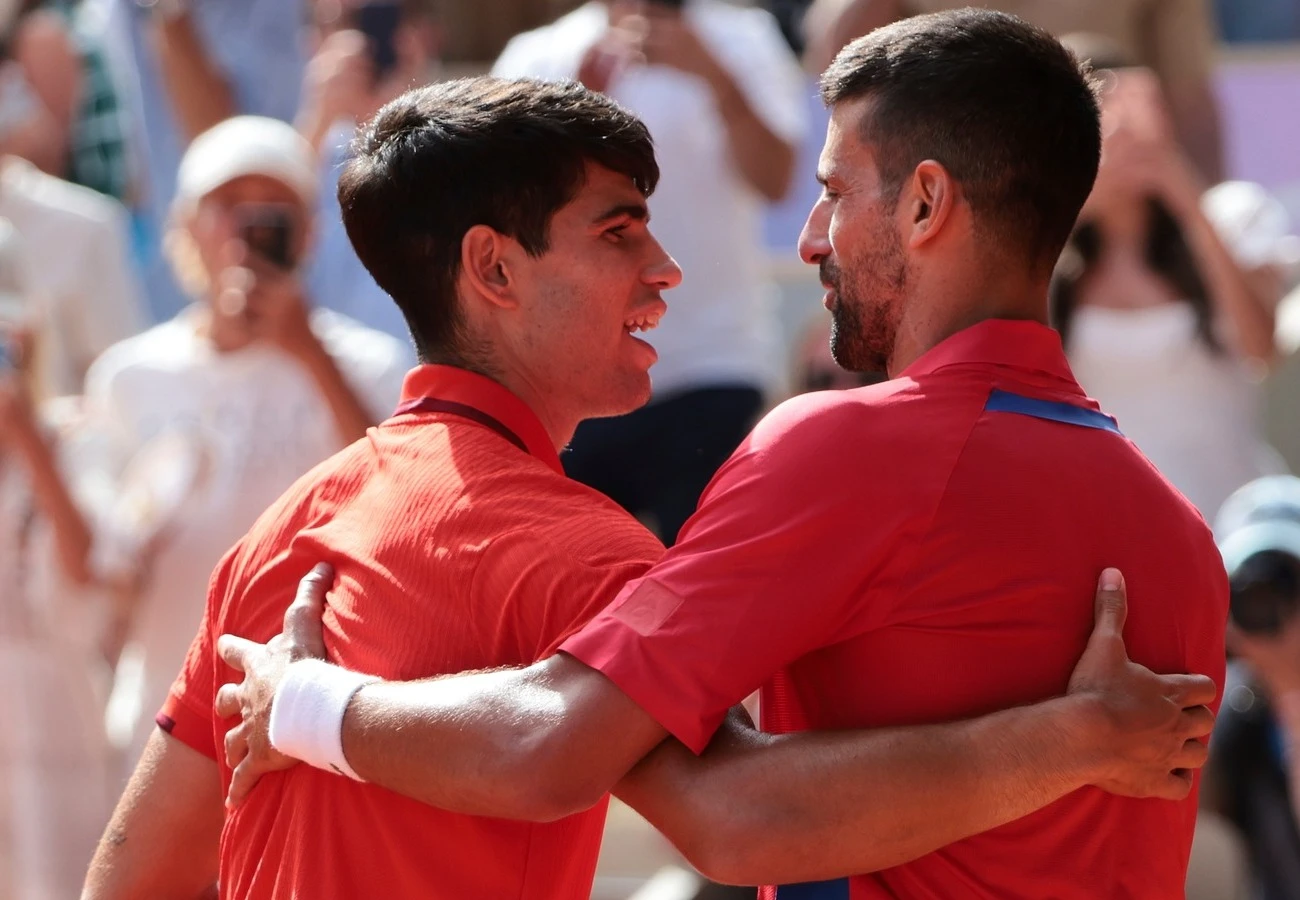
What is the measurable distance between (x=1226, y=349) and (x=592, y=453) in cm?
160

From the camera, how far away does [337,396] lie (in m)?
4.62

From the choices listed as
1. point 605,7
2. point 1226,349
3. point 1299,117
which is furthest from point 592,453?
point 1299,117

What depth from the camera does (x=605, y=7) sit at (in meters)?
4.97

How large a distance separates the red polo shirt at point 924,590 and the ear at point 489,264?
45 cm

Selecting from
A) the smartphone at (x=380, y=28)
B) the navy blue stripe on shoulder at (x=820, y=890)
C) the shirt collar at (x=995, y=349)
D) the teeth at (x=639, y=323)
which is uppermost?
the smartphone at (x=380, y=28)

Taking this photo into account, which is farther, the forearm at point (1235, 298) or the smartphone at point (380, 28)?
the smartphone at point (380, 28)

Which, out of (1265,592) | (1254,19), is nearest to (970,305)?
(1265,592)

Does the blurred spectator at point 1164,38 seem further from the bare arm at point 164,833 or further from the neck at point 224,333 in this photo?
the bare arm at point 164,833

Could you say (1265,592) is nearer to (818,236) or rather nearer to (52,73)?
(818,236)

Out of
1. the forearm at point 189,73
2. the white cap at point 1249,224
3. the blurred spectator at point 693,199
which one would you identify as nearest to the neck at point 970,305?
the blurred spectator at point 693,199

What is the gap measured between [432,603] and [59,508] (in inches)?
119

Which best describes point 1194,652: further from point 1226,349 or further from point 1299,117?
point 1299,117

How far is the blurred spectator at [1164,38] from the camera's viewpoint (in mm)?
5289

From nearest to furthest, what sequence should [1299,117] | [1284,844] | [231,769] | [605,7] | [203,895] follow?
1. [231,769]
2. [203,895]
3. [1284,844]
4. [605,7]
5. [1299,117]
